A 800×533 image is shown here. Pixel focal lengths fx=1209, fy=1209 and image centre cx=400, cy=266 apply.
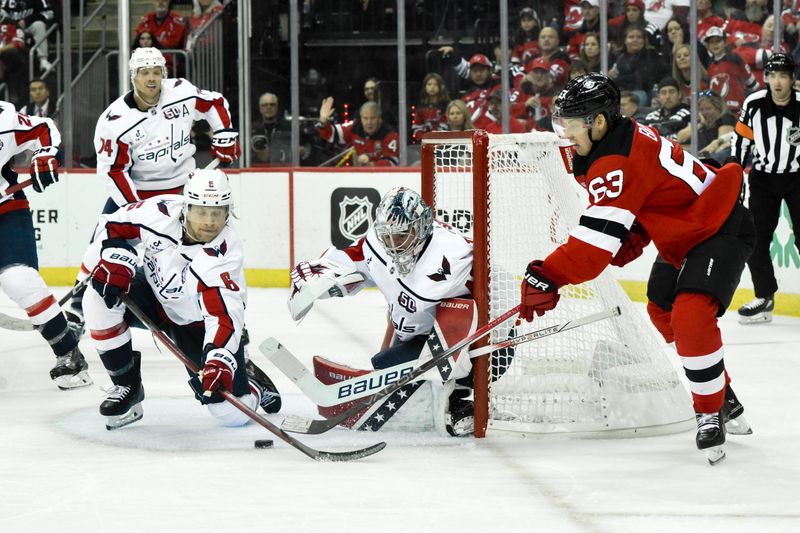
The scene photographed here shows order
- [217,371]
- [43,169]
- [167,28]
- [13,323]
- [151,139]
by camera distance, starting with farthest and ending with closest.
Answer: [167,28]
[151,139]
[13,323]
[43,169]
[217,371]

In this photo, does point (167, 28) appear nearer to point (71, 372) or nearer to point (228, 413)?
point (71, 372)

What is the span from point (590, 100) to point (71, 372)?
218 centimetres

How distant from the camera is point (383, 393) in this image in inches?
126

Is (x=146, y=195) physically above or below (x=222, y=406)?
above

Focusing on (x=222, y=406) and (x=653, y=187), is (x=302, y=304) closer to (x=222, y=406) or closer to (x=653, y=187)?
(x=222, y=406)

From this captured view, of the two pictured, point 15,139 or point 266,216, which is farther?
point 266,216

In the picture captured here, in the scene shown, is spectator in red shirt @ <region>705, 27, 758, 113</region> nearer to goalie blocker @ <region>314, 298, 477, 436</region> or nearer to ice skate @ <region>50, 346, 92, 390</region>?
goalie blocker @ <region>314, 298, 477, 436</region>

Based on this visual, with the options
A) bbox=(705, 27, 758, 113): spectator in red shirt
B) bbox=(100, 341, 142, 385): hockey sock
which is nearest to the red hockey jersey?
bbox=(100, 341, 142, 385): hockey sock

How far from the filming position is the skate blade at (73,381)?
413cm

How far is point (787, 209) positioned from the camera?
5883 mm

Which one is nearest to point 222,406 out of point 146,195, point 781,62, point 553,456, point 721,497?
point 553,456

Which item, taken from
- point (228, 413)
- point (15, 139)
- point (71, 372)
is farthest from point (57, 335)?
point (228, 413)

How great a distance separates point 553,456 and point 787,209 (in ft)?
10.8

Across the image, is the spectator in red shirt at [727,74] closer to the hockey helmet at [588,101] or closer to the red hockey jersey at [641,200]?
the red hockey jersey at [641,200]
